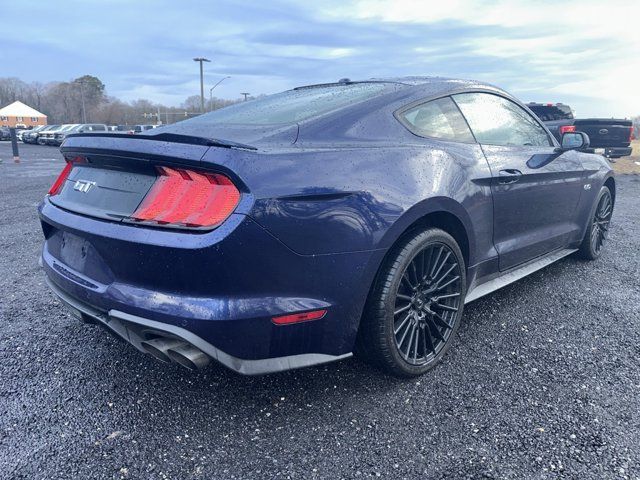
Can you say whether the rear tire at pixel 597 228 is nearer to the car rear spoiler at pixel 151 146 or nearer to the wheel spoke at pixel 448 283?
the wheel spoke at pixel 448 283

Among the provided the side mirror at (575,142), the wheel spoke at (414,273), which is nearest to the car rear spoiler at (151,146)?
the wheel spoke at (414,273)

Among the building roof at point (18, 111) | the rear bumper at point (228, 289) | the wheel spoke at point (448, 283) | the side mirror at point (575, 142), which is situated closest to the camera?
the rear bumper at point (228, 289)

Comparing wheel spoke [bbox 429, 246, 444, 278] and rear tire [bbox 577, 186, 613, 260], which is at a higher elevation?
wheel spoke [bbox 429, 246, 444, 278]

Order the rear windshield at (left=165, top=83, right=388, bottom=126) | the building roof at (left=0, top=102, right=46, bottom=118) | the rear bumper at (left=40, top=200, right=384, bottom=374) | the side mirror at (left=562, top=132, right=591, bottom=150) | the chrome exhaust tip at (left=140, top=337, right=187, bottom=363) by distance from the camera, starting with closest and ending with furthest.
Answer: the rear bumper at (left=40, top=200, right=384, bottom=374) → the chrome exhaust tip at (left=140, top=337, right=187, bottom=363) → the rear windshield at (left=165, top=83, right=388, bottom=126) → the side mirror at (left=562, top=132, right=591, bottom=150) → the building roof at (left=0, top=102, right=46, bottom=118)

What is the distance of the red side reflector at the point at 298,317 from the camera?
6.61ft

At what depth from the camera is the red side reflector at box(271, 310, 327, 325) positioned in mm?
2014

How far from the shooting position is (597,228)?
Answer: 4.73 m

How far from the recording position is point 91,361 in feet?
8.96

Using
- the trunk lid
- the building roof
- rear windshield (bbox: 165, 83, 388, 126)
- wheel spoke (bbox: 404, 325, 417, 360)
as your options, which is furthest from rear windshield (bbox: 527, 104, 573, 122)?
the building roof

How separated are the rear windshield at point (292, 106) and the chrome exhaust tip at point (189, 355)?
3.68ft

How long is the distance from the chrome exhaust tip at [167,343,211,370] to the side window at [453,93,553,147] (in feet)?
6.75

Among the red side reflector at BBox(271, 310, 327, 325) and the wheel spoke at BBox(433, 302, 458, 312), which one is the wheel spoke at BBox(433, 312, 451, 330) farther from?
the red side reflector at BBox(271, 310, 327, 325)

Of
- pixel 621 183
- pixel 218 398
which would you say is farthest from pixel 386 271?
pixel 621 183

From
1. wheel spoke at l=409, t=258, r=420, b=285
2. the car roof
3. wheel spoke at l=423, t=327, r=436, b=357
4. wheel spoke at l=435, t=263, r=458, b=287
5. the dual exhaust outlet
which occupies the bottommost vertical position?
wheel spoke at l=423, t=327, r=436, b=357
